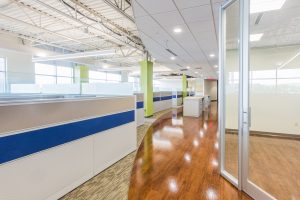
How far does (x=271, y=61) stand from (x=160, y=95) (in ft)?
21.8

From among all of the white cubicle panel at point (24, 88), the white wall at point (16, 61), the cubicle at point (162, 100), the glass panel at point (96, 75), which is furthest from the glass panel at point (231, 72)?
the glass panel at point (96, 75)

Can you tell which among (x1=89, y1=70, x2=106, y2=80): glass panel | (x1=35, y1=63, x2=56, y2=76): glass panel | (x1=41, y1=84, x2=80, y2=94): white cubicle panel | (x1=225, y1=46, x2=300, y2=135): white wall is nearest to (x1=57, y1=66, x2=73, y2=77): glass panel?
(x1=35, y1=63, x2=56, y2=76): glass panel

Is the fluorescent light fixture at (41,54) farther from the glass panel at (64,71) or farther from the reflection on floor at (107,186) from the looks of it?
the reflection on floor at (107,186)

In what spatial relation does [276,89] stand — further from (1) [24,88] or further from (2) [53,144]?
(1) [24,88]

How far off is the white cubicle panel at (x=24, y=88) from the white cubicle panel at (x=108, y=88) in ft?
5.02

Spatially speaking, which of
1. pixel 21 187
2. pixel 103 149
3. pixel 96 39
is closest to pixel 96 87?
pixel 103 149

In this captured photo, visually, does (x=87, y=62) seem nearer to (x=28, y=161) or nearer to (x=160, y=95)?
(x=160, y=95)

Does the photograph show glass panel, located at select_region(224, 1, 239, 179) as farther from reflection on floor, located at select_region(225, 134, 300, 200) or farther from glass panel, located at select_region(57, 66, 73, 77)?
glass panel, located at select_region(57, 66, 73, 77)

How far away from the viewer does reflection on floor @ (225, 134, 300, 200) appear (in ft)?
7.95

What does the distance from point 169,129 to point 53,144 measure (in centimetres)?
437

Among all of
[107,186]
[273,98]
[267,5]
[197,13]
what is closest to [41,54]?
[197,13]

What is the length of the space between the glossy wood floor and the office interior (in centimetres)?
2

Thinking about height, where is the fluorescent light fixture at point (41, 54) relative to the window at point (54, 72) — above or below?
above

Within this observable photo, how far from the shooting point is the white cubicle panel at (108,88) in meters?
4.55
